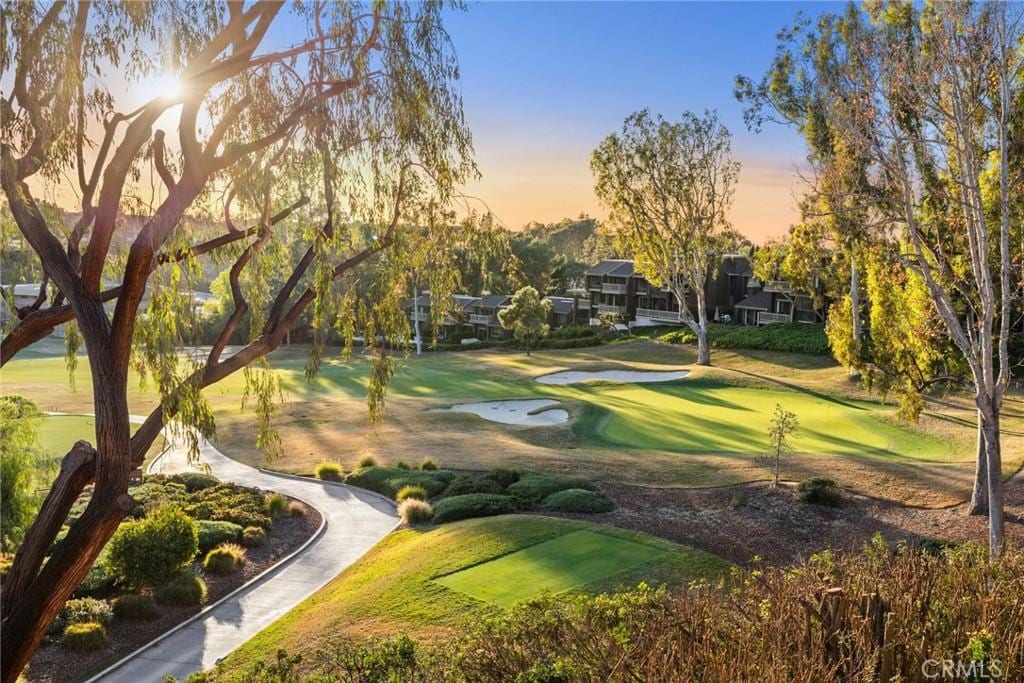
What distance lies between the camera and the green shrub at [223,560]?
57.6 ft

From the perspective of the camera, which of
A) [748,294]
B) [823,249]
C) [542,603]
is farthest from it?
[748,294]

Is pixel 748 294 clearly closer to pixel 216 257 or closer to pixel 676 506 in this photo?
pixel 676 506

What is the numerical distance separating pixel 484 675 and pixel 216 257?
834cm

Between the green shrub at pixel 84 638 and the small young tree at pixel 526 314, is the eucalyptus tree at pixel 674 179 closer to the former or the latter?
the small young tree at pixel 526 314

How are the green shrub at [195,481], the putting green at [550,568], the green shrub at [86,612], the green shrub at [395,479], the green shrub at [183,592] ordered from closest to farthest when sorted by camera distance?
the putting green at [550,568] → the green shrub at [86,612] → the green shrub at [183,592] → the green shrub at [395,479] → the green shrub at [195,481]

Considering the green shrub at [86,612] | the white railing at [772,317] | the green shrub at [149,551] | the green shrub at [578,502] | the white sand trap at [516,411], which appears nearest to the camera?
the green shrub at [86,612]

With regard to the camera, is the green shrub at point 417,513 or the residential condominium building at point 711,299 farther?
the residential condominium building at point 711,299

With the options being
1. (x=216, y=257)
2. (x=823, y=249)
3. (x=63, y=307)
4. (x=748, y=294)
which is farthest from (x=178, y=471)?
(x=748, y=294)

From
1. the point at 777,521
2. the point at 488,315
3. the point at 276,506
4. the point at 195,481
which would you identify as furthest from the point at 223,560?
the point at 488,315

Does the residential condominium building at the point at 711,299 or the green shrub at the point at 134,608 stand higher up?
the residential condominium building at the point at 711,299

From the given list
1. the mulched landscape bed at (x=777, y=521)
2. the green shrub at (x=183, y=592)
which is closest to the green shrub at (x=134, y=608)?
the green shrub at (x=183, y=592)

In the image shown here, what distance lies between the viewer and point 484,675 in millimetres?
7109

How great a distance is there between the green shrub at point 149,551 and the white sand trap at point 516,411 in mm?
18784

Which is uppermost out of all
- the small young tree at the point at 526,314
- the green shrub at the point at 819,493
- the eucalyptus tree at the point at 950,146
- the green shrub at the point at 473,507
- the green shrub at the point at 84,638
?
the eucalyptus tree at the point at 950,146
